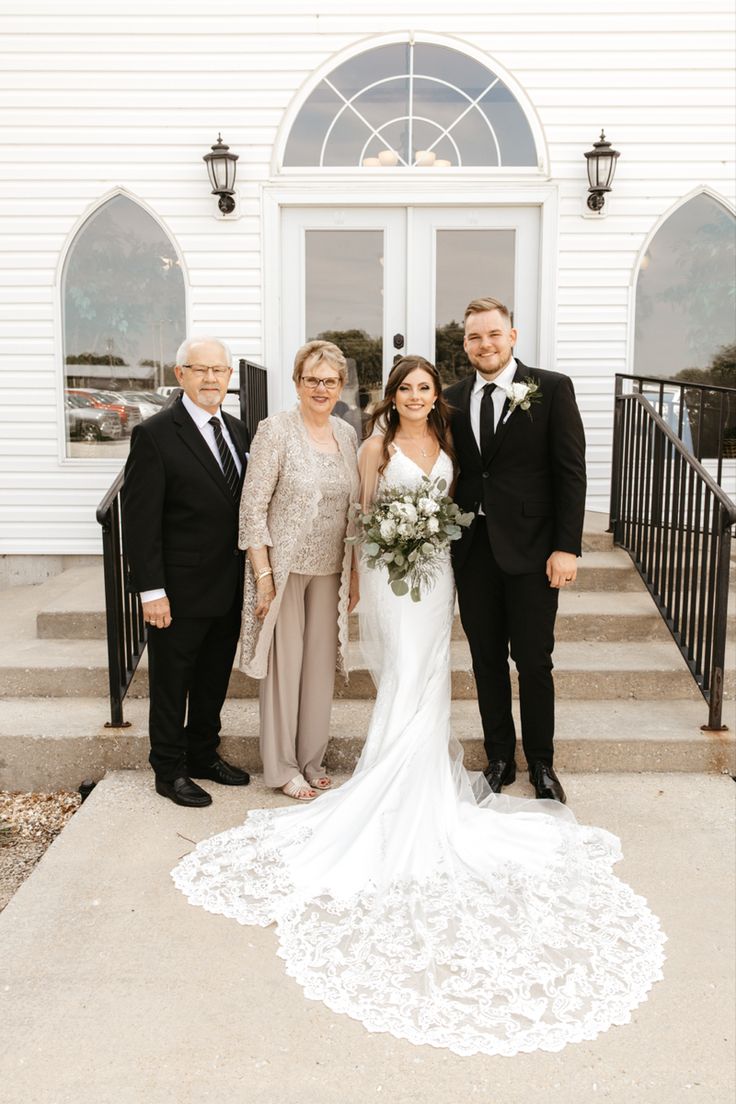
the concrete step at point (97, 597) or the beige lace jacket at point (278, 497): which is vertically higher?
the beige lace jacket at point (278, 497)

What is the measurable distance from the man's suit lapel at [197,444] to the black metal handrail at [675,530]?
223cm

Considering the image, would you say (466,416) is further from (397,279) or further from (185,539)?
(397,279)

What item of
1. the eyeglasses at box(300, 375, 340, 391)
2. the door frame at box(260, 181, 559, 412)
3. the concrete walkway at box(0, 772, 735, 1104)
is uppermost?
the door frame at box(260, 181, 559, 412)

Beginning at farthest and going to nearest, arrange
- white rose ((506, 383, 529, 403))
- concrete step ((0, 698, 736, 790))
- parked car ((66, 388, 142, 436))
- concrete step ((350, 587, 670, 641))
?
parked car ((66, 388, 142, 436)) → concrete step ((350, 587, 670, 641)) → concrete step ((0, 698, 736, 790)) → white rose ((506, 383, 529, 403))

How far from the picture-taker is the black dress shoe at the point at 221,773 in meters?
3.70

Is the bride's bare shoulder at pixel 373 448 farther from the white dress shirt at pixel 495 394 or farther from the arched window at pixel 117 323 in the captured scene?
the arched window at pixel 117 323

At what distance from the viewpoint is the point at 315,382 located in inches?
128

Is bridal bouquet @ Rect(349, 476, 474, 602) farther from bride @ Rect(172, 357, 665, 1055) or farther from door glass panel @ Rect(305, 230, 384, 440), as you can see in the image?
door glass panel @ Rect(305, 230, 384, 440)

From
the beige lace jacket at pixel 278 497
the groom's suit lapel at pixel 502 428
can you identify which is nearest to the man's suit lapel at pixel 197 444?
the beige lace jacket at pixel 278 497

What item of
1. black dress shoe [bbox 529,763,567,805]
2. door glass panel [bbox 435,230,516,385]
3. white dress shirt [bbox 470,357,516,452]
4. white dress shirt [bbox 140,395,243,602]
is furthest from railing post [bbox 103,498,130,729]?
door glass panel [bbox 435,230,516,385]

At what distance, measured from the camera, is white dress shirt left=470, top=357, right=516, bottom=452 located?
344 centimetres

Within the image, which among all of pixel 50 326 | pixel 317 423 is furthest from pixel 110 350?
pixel 317 423

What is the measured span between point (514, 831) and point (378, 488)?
1340 mm

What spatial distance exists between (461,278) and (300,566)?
3.74 meters
